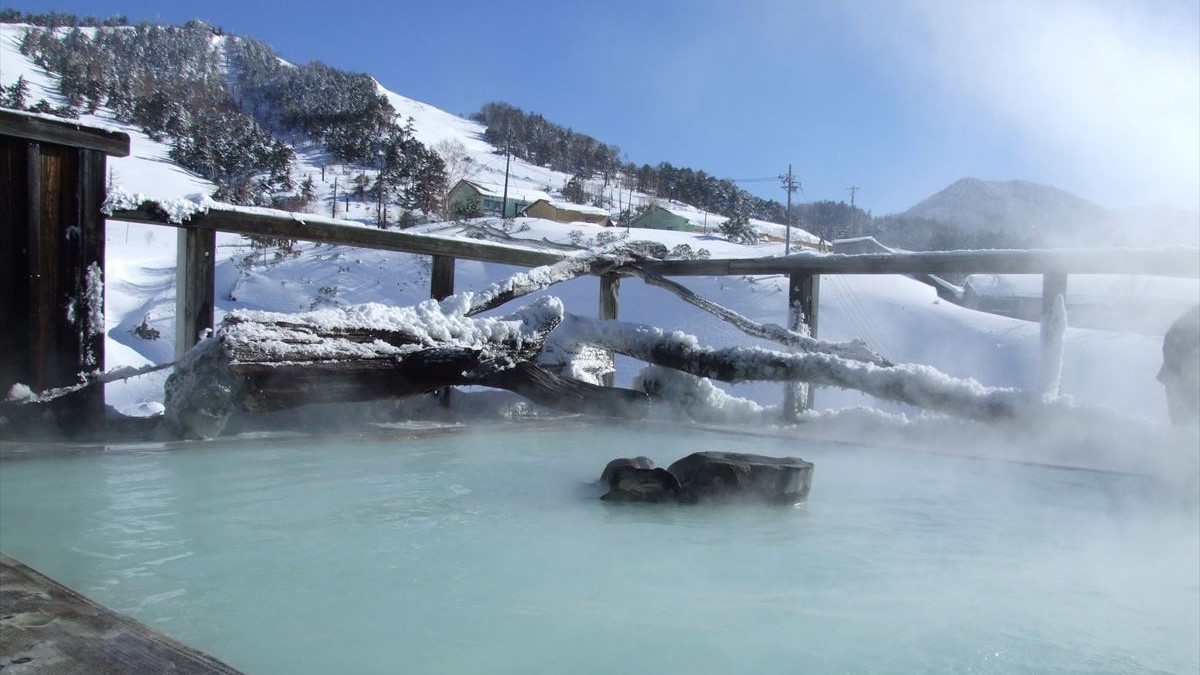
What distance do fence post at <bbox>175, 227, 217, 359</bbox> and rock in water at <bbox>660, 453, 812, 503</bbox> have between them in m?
2.21

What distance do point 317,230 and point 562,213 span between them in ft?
184

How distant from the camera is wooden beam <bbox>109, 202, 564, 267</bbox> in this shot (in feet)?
10.1

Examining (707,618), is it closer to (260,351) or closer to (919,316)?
(260,351)

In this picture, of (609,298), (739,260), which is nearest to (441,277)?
(609,298)

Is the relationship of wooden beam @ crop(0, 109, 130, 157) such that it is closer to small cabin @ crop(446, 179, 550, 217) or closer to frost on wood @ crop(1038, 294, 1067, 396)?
frost on wood @ crop(1038, 294, 1067, 396)

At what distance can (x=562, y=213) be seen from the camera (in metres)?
58.9

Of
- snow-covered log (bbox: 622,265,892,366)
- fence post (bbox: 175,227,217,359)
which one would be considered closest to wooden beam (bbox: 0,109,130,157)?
fence post (bbox: 175,227,217,359)

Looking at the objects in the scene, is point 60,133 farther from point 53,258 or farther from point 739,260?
point 739,260

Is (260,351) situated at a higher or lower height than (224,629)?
higher

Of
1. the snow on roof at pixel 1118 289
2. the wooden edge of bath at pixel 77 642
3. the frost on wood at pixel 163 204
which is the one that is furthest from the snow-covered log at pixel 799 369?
the snow on roof at pixel 1118 289

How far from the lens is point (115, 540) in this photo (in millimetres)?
1750

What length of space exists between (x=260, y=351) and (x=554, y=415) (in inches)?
70.7

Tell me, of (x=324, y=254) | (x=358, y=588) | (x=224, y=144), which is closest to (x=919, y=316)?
(x=324, y=254)

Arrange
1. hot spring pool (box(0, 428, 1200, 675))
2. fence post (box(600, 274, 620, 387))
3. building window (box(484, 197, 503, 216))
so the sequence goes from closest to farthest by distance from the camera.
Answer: hot spring pool (box(0, 428, 1200, 675)) < fence post (box(600, 274, 620, 387)) < building window (box(484, 197, 503, 216))
